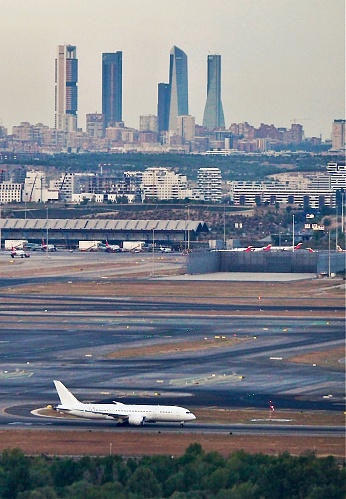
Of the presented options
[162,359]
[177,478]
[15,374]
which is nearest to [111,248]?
[162,359]

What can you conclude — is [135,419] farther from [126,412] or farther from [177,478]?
[177,478]

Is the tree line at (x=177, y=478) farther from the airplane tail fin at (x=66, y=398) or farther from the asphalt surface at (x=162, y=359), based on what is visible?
the airplane tail fin at (x=66, y=398)

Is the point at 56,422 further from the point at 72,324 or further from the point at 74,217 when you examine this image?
the point at 74,217

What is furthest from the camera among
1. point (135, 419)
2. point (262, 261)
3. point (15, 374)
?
point (262, 261)

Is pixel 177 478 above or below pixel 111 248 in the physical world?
below

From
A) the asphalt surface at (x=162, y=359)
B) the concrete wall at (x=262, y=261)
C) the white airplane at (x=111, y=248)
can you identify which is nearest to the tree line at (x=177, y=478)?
the asphalt surface at (x=162, y=359)
